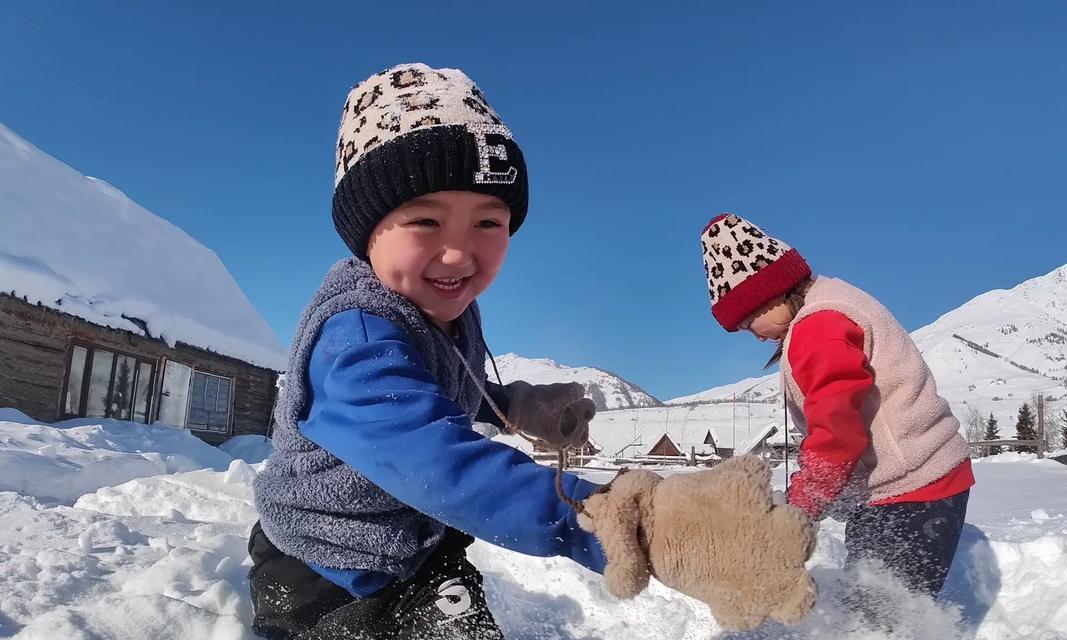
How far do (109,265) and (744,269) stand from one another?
15355 mm

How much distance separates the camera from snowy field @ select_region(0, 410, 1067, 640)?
1.64 metres

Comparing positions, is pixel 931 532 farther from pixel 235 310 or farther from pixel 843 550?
pixel 235 310

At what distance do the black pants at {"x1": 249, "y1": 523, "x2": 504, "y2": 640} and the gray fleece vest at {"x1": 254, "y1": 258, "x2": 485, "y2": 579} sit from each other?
0.05 meters

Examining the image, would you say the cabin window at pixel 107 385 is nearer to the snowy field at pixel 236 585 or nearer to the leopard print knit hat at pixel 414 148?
the snowy field at pixel 236 585

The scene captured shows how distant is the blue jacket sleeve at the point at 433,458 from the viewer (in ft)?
3.35

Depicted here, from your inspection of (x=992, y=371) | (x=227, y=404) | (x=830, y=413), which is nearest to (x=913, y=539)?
(x=830, y=413)

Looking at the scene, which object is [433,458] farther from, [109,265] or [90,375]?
[109,265]

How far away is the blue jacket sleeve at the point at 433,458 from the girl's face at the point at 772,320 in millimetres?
1850

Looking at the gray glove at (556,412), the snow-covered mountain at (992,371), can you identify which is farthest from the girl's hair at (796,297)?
the snow-covered mountain at (992,371)

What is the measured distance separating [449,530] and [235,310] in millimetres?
18772

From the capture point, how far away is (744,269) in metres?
2.77

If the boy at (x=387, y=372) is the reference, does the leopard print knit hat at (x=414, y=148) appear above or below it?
above

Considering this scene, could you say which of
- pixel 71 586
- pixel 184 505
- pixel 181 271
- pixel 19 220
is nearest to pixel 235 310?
pixel 181 271

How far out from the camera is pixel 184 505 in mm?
3732
